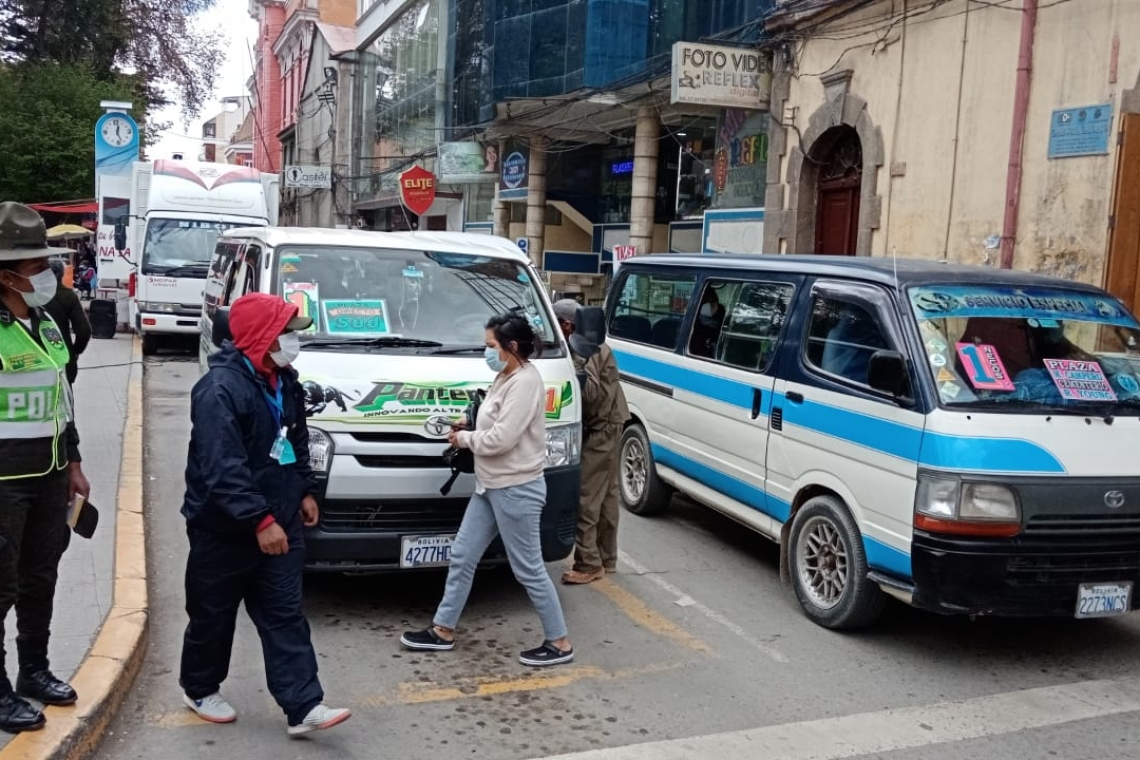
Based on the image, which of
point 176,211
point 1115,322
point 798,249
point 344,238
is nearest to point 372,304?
point 344,238

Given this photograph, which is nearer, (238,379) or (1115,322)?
(238,379)

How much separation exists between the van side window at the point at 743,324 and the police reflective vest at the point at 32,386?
A: 3.97 meters

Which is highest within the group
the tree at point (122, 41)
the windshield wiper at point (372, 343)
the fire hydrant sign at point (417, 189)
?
the tree at point (122, 41)

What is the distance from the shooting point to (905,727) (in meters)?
4.54

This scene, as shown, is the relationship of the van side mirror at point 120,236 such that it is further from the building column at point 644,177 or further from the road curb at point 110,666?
the road curb at point 110,666

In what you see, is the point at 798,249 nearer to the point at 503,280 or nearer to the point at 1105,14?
the point at 1105,14

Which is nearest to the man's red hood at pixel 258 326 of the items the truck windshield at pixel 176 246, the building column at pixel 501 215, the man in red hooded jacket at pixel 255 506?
the man in red hooded jacket at pixel 255 506

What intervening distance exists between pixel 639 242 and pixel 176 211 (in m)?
7.69

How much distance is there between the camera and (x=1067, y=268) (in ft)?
33.5

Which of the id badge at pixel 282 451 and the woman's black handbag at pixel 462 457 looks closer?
the id badge at pixel 282 451

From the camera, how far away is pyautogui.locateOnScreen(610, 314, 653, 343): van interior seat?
8.03m

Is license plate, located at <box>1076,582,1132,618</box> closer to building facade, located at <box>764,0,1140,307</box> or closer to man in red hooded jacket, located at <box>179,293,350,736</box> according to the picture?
man in red hooded jacket, located at <box>179,293,350,736</box>

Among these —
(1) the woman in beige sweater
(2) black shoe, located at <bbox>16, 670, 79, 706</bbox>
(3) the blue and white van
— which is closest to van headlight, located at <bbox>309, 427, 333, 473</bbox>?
(1) the woman in beige sweater

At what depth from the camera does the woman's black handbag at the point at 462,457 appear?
5078mm
